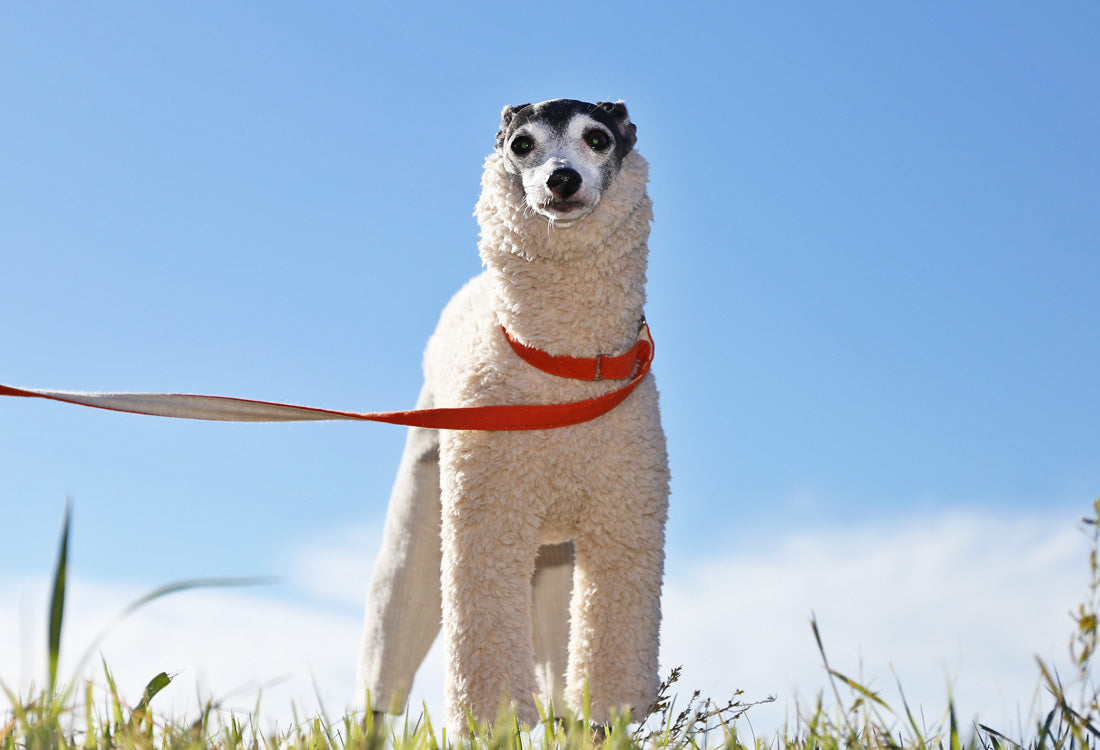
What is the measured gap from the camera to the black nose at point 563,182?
2.64m

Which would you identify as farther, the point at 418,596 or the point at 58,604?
the point at 418,596

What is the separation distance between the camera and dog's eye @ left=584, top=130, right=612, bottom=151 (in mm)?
2838

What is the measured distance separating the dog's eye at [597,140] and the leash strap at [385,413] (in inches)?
24.3

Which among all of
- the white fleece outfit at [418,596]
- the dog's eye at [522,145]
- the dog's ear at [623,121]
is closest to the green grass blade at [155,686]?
the white fleece outfit at [418,596]

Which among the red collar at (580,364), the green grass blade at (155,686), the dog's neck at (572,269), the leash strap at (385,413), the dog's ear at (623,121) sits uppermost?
the dog's ear at (623,121)

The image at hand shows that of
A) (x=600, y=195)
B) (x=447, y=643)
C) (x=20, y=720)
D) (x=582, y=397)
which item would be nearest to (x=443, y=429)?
(x=582, y=397)

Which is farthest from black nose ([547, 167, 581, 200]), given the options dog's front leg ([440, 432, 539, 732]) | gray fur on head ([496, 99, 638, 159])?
dog's front leg ([440, 432, 539, 732])

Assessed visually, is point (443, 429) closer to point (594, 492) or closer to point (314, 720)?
point (594, 492)

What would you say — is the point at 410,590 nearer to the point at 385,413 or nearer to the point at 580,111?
the point at 385,413

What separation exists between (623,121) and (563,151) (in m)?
0.33

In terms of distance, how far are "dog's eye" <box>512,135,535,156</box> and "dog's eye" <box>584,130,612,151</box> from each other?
162mm

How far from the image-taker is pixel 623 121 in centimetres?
302

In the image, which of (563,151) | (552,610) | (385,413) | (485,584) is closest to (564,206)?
(563,151)

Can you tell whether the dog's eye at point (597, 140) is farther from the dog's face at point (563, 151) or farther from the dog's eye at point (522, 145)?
the dog's eye at point (522, 145)
